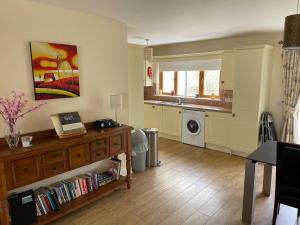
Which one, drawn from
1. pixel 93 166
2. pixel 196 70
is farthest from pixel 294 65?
pixel 93 166

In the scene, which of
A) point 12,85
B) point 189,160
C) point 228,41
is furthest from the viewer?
point 228,41

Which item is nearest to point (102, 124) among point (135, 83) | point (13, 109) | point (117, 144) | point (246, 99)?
point (117, 144)

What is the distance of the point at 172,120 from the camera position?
5309 millimetres

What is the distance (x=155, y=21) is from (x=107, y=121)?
1.63 metres

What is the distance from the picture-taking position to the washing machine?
478 centimetres

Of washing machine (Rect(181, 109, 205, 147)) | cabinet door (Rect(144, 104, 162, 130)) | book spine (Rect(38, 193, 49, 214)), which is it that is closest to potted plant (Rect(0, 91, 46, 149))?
book spine (Rect(38, 193, 49, 214))

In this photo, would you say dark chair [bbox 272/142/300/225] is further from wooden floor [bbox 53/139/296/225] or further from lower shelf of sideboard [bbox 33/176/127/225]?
lower shelf of sideboard [bbox 33/176/127/225]

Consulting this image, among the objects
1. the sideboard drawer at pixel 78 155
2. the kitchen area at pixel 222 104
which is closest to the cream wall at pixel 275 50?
the kitchen area at pixel 222 104

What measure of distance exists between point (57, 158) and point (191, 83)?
13.5ft

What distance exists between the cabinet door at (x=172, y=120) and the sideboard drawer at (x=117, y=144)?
2456 millimetres

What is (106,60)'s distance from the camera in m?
3.14

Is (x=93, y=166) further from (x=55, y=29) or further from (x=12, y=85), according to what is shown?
(x=55, y=29)

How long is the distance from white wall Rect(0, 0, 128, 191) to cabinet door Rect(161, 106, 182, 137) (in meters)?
1.93

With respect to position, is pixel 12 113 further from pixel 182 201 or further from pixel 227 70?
pixel 227 70
